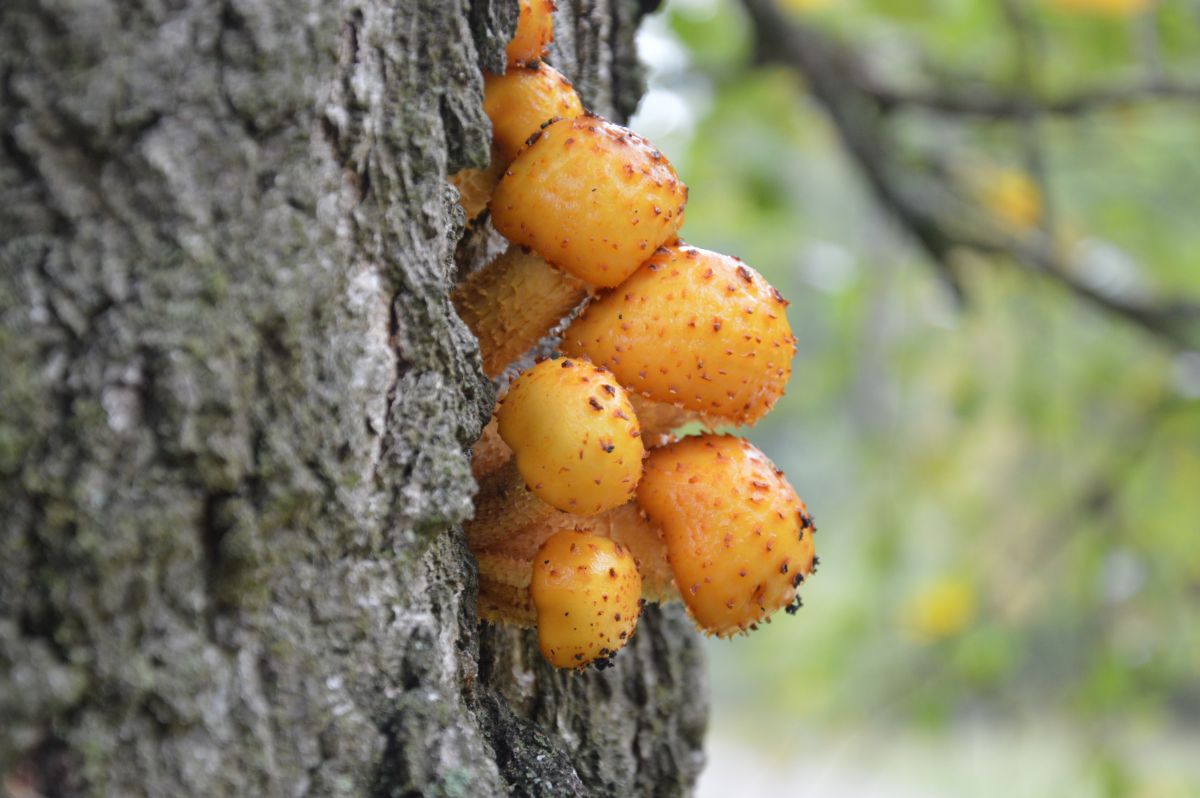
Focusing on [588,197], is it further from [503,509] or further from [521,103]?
[503,509]

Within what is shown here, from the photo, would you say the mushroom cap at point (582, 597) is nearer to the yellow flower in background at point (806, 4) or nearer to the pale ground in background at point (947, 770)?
the yellow flower in background at point (806, 4)

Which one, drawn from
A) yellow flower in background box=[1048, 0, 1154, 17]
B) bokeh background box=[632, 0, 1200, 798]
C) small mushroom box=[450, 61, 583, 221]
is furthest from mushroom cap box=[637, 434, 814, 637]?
yellow flower in background box=[1048, 0, 1154, 17]

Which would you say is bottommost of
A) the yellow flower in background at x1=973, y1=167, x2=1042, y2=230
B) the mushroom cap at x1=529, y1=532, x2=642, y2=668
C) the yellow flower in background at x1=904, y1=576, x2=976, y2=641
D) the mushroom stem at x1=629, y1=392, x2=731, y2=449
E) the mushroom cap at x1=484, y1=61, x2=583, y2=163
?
the yellow flower in background at x1=904, y1=576, x2=976, y2=641

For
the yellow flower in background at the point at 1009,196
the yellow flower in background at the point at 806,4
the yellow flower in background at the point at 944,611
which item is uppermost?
the yellow flower in background at the point at 806,4

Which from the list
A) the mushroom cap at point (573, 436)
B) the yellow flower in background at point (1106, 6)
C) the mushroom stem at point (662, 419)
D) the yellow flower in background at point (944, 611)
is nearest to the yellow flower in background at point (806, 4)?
the yellow flower in background at point (1106, 6)

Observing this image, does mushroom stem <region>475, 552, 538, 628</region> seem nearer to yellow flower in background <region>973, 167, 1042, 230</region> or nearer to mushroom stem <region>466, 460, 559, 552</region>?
mushroom stem <region>466, 460, 559, 552</region>
